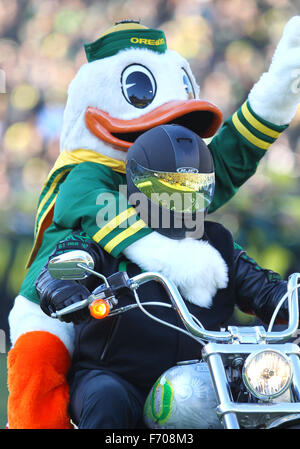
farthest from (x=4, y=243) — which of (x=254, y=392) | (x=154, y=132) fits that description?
(x=254, y=392)

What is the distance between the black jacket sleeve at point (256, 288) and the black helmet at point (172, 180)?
22cm

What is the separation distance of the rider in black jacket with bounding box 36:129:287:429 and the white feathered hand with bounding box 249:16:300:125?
21.2 inches

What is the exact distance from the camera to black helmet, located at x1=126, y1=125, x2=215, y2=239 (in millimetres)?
2203

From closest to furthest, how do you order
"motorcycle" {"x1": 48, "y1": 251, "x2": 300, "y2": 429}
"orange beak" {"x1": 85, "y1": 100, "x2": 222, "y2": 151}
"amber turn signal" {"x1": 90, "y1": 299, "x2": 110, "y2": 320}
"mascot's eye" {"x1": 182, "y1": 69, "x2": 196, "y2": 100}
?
1. "motorcycle" {"x1": 48, "y1": 251, "x2": 300, "y2": 429}
2. "amber turn signal" {"x1": 90, "y1": 299, "x2": 110, "y2": 320}
3. "orange beak" {"x1": 85, "y1": 100, "x2": 222, "y2": 151}
4. "mascot's eye" {"x1": 182, "y1": 69, "x2": 196, "y2": 100}

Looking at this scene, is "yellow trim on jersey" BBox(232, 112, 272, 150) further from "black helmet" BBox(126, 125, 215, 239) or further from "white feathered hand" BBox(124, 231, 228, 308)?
"white feathered hand" BBox(124, 231, 228, 308)

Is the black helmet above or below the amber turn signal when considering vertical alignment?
above

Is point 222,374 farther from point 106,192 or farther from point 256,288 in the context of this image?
point 106,192

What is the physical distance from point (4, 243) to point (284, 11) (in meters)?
2.88

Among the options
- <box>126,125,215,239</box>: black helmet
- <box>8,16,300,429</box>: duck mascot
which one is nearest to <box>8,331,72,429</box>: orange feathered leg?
<box>8,16,300,429</box>: duck mascot

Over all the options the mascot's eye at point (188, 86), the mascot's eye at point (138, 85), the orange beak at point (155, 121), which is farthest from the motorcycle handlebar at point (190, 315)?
the mascot's eye at point (188, 86)

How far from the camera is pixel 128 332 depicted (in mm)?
2186

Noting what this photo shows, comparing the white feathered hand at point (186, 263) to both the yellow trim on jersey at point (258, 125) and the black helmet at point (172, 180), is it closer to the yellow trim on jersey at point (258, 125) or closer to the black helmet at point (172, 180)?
the black helmet at point (172, 180)

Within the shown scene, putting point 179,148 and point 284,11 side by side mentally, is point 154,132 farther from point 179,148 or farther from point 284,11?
point 284,11

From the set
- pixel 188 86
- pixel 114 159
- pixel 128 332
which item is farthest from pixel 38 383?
pixel 188 86
